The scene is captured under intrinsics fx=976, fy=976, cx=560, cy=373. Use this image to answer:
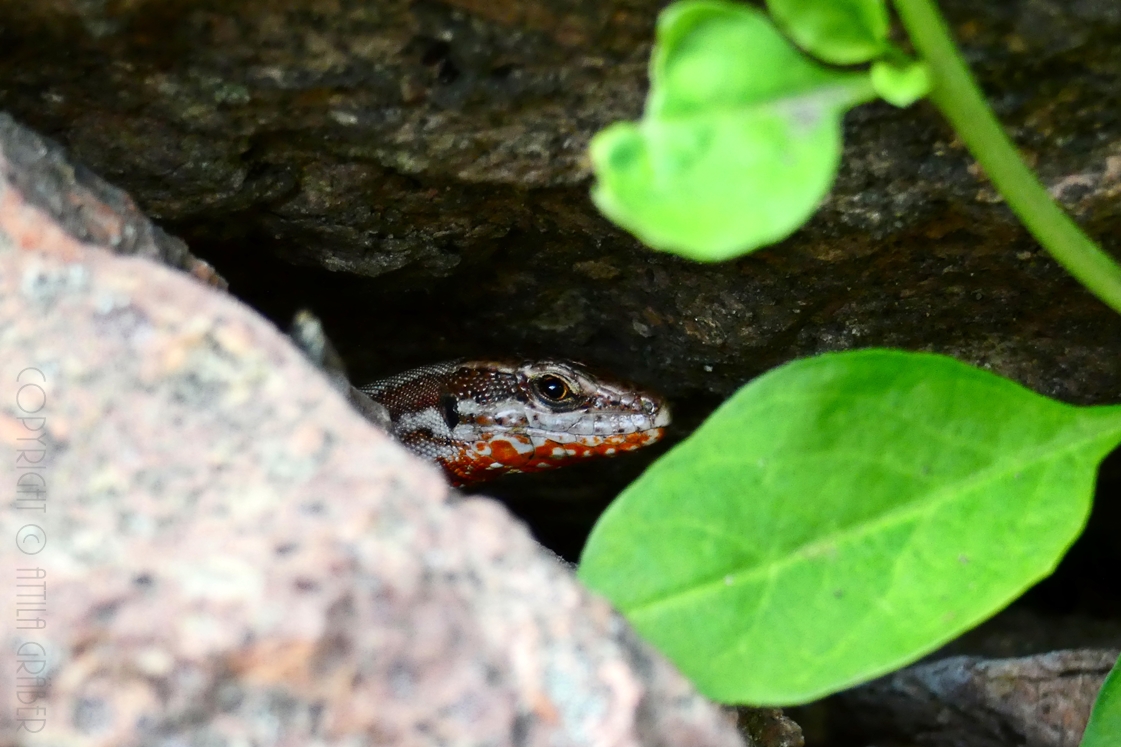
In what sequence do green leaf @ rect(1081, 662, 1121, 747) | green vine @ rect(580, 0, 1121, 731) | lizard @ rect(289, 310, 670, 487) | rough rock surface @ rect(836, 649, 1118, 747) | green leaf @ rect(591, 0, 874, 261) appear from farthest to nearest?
lizard @ rect(289, 310, 670, 487) → rough rock surface @ rect(836, 649, 1118, 747) → green leaf @ rect(1081, 662, 1121, 747) → green vine @ rect(580, 0, 1121, 731) → green leaf @ rect(591, 0, 874, 261)

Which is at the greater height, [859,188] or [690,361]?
[859,188]

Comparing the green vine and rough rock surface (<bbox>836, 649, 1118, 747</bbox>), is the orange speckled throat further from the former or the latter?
the green vine

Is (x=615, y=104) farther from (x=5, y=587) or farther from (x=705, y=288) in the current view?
(x=5, y=587)

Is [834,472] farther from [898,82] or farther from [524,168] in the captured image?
[524,168]

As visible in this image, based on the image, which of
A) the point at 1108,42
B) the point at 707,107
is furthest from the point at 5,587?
the point at 1108,42

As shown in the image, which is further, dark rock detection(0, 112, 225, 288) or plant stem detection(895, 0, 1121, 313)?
dark rock detection(0, 112, 225, 288)

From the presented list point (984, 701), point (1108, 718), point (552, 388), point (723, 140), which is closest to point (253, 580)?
point (723, 140)

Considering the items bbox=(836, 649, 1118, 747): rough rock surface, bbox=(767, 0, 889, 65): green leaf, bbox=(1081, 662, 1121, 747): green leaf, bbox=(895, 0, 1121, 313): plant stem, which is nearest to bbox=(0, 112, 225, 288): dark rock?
bbox=(767, 0, 889, 65): green leaf

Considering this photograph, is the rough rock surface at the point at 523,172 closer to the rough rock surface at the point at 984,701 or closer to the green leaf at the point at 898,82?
the green leaf at the point at 898,82
